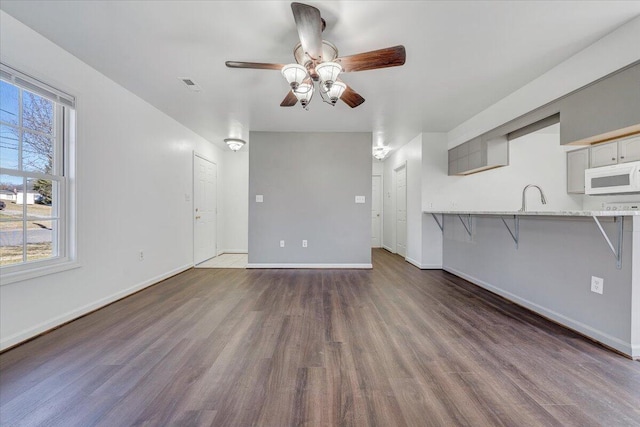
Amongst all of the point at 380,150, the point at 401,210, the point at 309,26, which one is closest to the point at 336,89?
the point at 309,26

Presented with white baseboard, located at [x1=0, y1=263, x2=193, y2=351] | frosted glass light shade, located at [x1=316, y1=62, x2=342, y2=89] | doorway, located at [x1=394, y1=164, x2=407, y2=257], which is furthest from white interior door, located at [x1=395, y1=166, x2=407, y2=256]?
white baseboard, located at [x1=0, y1=263, x2=193, y2=351]

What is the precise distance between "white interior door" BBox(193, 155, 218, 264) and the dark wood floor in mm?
2204

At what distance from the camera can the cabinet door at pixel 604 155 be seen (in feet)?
11.1

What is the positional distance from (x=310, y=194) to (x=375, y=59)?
295cm

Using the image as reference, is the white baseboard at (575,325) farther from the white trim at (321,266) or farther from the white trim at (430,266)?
the white trim at (321,266)

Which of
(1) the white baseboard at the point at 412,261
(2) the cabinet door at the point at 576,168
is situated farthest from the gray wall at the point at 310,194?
(2) the cabinet door at the point at 576,168

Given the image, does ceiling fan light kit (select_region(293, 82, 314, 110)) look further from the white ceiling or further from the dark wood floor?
the dark wood floor

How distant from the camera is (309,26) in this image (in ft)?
5.62

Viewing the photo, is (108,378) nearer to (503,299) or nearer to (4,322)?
(4,322)

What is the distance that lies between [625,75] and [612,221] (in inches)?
44.5

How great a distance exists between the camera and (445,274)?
14.0ft

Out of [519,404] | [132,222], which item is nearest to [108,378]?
[132,222]

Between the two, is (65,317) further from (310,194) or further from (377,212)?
(377,212)

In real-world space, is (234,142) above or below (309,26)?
above
